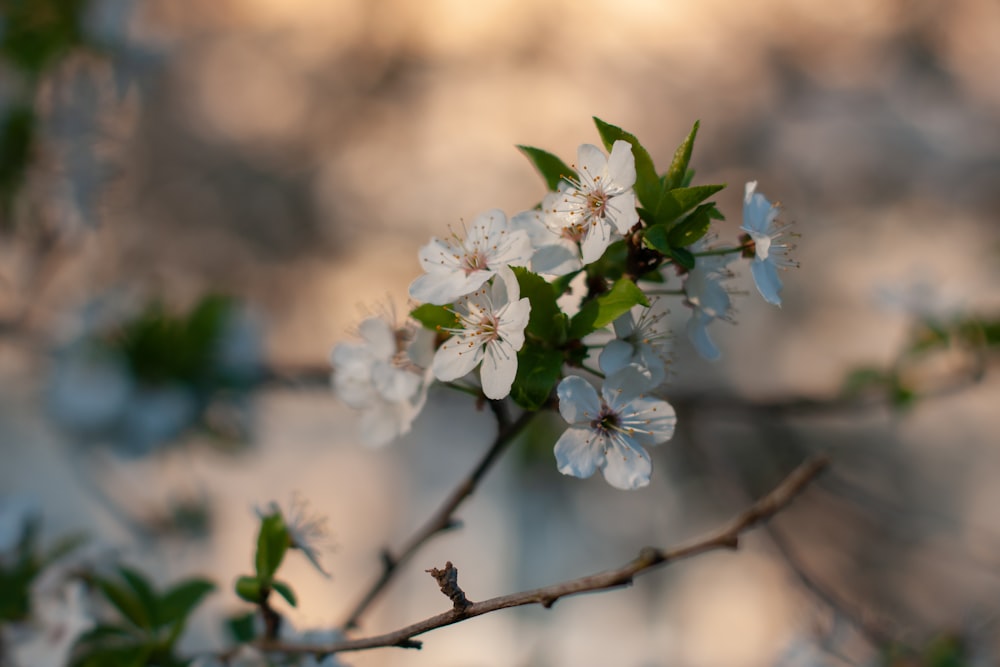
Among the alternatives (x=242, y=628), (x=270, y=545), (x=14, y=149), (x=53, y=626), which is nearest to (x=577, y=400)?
(x=270, y=545)

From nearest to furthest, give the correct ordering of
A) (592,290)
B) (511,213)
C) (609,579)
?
(609,579) → (592,290) → (511,213)

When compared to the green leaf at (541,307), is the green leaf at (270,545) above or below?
below

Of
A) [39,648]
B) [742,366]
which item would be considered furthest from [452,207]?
[39,648]

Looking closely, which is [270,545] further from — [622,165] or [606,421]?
[622,165]

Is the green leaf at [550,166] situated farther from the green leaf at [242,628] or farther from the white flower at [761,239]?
the green leaf at [242,628]

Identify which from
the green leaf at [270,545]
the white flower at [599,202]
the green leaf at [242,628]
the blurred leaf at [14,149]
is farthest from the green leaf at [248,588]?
the blurred leaf at [14,149]

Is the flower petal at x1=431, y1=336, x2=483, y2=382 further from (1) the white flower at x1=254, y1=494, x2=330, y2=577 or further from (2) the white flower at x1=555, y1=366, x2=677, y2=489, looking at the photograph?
(1) the white flower at x1=254, y1=494, x2=330, y2=577
